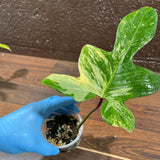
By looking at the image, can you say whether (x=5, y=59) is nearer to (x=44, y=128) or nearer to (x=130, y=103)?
(x=44, y=128)

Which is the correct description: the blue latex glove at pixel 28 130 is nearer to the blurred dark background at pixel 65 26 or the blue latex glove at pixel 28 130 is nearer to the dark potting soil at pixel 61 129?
the dark potting soil at pixel 61 129

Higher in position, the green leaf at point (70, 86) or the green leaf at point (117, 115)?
the green leaf at point (70, 86)

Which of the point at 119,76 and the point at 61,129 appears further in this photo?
the point at 61,129

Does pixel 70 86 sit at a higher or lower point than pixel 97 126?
higher

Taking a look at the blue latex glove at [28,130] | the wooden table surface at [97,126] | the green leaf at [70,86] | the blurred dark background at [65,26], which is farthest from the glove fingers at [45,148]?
the blurred dark background at [65,26]

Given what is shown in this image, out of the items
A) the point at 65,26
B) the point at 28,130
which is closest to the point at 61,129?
the point at 28,130

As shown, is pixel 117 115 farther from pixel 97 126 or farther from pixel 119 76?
pixel 97 126

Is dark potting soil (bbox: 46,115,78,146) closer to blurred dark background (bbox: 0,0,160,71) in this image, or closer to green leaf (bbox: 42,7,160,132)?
green leaf (bbox: 42,7,160,132)

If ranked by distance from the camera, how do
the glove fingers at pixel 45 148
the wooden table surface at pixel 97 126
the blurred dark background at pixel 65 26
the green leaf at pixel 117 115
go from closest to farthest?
1. the green leaf at pixel 117 115
2. the glove fingers at pixel 45 148
3. the wooden table surface at pixel 97 126
4. the blurred dark background at pixel 65 26
